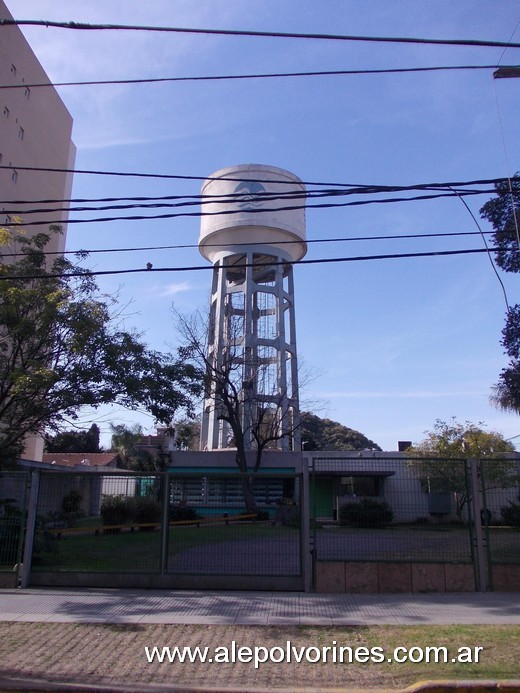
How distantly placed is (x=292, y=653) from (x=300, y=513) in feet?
13.1

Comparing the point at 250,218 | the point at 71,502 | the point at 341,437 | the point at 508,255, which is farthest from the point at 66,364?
→ the point at 341,437

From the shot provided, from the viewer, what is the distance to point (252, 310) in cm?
3603

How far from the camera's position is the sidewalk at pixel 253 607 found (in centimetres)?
886

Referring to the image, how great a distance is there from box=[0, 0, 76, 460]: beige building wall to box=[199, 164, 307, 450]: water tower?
9279 mm

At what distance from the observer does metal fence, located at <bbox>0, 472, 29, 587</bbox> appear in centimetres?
1134

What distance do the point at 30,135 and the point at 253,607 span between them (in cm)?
3247

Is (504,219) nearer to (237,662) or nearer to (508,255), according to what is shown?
(508,255)

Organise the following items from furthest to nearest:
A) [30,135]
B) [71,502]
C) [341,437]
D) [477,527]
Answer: [341,437] < [30,135] < [71,502] < [477,527]

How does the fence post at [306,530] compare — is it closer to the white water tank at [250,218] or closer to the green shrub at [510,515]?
the green shrub at [510,515]

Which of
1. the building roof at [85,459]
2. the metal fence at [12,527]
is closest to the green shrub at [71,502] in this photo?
the metal fence at [12,527]

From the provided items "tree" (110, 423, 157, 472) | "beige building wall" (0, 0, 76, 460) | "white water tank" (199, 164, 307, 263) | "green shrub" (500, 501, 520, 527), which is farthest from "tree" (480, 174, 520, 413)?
"tree" (110, 423, 157, 472)

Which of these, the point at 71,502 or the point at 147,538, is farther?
the point at 147,538

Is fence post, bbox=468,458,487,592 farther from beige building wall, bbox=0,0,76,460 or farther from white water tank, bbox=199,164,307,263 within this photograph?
white water tank, bbox=199,164,307,263

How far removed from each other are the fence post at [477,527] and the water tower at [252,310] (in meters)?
22.1
